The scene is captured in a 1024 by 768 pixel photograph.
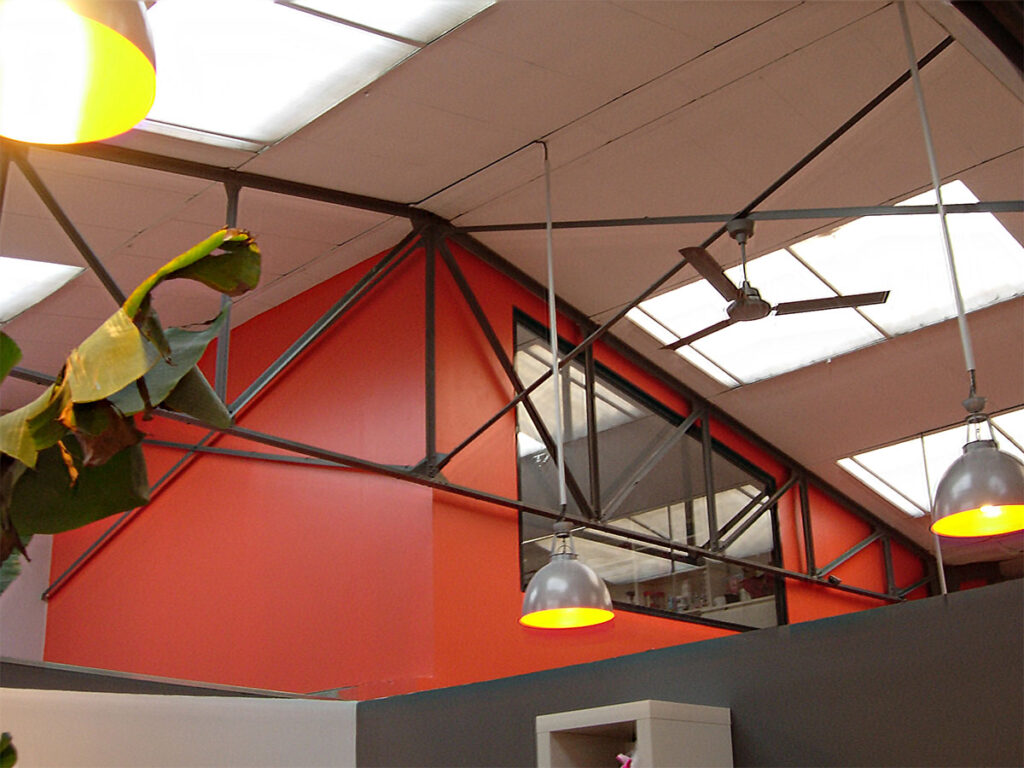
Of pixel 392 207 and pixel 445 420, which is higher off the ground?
pixel 392 207

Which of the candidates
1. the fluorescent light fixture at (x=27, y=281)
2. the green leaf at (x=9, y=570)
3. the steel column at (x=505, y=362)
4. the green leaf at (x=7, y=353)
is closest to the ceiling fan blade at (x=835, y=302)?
the steel column at (x=505, y=362)

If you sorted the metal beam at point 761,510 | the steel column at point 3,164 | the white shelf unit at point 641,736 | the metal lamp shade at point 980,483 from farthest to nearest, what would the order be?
the metal beam at point 761,510
the steel column at point 3,164
the white shelf unit at point 641,736
the metal lamp shade at point 980,483

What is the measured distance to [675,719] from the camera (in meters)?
4.59

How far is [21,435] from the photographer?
1516mm

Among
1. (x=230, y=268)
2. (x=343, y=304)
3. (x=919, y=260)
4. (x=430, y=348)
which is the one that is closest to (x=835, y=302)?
(x=919, y=260)

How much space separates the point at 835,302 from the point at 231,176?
3.10 metres

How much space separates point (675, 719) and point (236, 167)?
136 inches

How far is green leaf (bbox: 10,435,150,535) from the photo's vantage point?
172 cm

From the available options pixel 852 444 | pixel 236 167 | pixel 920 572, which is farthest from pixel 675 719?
pixel 920 572

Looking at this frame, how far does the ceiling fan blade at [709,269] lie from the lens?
559cm

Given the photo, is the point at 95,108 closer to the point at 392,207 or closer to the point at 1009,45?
the point at 1009,45

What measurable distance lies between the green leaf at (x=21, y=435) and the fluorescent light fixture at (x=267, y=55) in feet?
11.2

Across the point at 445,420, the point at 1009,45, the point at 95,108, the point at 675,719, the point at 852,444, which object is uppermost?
the point at 852,444

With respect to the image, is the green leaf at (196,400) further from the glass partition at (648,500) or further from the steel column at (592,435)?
the steel column at (592,435)
